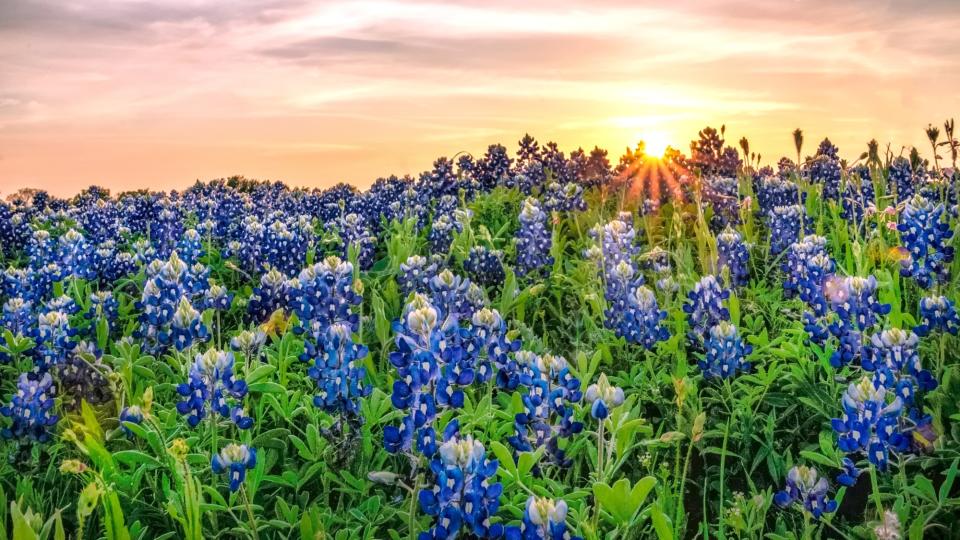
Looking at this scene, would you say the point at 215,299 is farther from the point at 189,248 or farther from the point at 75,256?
the point at 75,256

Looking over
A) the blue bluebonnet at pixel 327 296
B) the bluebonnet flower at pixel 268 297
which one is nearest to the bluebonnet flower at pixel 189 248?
the bluebonnet flower at pixel 268 297

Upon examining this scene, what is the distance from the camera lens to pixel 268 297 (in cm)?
634

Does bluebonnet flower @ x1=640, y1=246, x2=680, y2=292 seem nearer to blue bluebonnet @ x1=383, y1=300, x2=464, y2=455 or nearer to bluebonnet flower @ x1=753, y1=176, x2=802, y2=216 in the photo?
bluebonnet flower @ x1=753, y1=176, x2=802, y2=216

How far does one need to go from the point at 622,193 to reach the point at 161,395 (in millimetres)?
5652

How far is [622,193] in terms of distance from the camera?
9.52m

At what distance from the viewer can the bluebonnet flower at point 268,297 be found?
6328 millimetres

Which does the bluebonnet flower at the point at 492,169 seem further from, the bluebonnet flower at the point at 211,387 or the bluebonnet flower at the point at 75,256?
the bluebonnet flower at the point at 211,387

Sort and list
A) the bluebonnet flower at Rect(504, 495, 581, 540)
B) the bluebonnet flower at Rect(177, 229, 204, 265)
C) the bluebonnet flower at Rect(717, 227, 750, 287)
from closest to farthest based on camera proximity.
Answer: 1. the bluebonnet flower at Rect(504, 495, 581, 540)
2. the bluebonnet flower at Rect(717, 227, 750, 287)
3. the bluebonnet flower at Rect(177, 229, 204, 265)

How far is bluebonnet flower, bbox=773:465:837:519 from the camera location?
369 centimetres

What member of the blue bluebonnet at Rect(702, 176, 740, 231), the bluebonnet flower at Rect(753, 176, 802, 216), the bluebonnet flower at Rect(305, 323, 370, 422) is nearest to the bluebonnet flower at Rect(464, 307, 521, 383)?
the bluebonnet flower at Rect(305, 323, 370, 422)

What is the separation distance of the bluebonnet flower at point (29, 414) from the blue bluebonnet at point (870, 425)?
12.8 feet

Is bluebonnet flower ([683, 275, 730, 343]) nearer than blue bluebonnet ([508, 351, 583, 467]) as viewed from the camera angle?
No

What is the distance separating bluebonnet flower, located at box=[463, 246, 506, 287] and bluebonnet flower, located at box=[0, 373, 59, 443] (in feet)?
11.2

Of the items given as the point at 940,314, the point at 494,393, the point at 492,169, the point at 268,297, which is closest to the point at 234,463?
the point at 494,393
